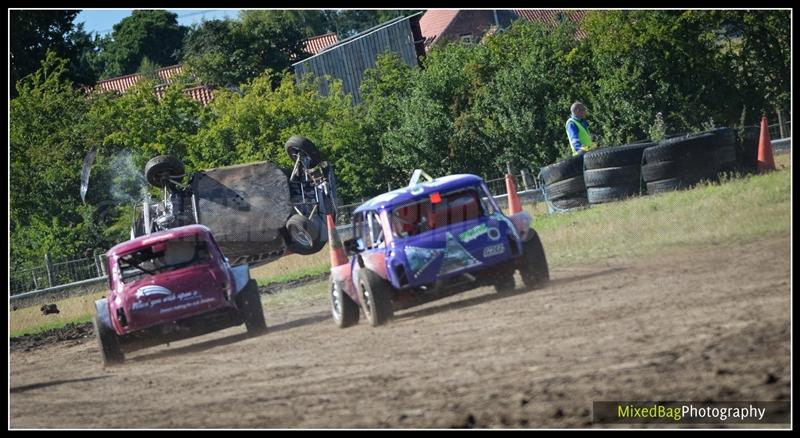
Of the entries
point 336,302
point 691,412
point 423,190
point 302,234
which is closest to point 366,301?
point 336,302

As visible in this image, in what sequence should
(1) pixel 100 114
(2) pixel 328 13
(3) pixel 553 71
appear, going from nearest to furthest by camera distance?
(3) pixel 553 71, (1) pixel 100 114, (2) pixel 328 13

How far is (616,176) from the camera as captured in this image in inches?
829

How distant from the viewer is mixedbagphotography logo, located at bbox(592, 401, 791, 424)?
7703 millimetres

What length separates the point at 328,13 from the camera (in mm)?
75312

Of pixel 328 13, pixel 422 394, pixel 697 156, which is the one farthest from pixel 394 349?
pixel 328 13

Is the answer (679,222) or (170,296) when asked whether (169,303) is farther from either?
(679,222)

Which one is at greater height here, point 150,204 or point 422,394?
point 150,204

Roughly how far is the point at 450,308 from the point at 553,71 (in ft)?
59.3

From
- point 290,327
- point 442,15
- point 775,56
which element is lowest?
point 290,327

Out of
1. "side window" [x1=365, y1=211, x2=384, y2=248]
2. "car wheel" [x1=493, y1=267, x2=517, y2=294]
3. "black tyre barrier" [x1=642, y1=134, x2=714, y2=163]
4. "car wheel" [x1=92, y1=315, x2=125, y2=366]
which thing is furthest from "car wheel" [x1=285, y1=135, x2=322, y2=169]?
"car wheel" [x1=493, y1=267, x2=517, y2=294]

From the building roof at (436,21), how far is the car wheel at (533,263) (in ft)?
148

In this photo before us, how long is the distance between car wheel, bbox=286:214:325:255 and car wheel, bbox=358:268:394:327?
10573 mm

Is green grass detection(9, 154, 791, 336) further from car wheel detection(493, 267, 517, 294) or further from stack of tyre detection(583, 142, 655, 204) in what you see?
car wheel detection(493, 267, 517, 294)
